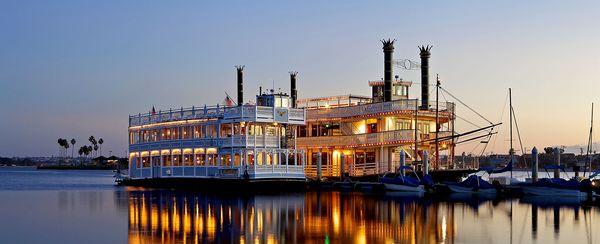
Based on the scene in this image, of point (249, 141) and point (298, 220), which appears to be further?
point (249, 141)

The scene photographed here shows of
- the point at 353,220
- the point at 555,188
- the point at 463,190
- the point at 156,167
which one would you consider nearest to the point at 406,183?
the point at 463,190

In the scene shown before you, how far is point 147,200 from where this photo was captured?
50.5 metres

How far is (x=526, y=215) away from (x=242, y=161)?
2693 centimetres

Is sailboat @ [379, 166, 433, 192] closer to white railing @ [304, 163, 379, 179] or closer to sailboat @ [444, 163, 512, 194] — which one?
sailboat @ [444, 163, 512, 194]

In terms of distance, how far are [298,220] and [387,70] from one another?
37918 mm

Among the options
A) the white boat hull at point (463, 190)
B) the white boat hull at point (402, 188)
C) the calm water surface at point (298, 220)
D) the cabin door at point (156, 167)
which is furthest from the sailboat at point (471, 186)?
the cabin door at point (156, 167)

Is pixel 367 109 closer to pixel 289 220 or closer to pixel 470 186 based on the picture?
pixel 470 186

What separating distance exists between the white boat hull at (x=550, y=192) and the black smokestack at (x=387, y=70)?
55.6ft

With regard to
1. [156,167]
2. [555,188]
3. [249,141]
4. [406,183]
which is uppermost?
[249,141]

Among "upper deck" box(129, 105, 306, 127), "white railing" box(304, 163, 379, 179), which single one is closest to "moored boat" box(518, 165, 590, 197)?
"white railing" box(304, 163, 379, 179)

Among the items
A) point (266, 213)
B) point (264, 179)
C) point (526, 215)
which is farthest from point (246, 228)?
point (264, 179)

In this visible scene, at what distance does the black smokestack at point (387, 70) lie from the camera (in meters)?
70.7

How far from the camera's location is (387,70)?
71375 millimetres

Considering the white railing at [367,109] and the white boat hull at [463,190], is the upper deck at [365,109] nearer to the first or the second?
the white railing at [367,109]
